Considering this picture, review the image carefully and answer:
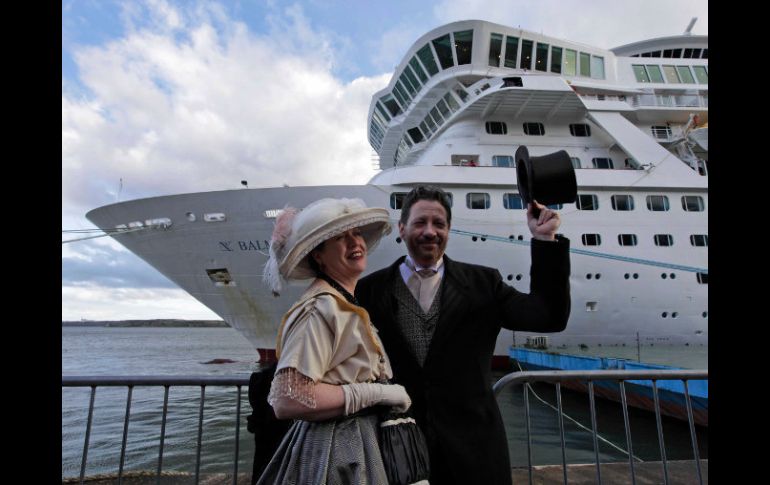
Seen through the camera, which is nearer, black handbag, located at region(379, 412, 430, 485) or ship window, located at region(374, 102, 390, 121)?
black handbag, located at region(379, 412, 430, 485)

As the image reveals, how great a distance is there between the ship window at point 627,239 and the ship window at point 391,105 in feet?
33.6

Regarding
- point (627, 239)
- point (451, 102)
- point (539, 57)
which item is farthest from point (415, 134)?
point (627, 239)

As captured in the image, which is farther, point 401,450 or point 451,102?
point 451,102

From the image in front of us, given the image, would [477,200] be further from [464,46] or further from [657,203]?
[464,46]

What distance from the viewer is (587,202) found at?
481 inches

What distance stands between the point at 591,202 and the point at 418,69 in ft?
26.2

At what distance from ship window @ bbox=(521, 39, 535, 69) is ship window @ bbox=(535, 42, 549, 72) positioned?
0.23 m

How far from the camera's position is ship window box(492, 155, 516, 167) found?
13.5 meters

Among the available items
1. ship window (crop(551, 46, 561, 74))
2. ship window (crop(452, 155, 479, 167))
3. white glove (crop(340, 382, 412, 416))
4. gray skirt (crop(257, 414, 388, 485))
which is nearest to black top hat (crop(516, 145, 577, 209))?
white glove (crop(340, 382, 412, 416))

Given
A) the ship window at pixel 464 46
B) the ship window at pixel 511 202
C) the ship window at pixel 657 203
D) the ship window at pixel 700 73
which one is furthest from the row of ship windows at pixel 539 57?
the ship window at pixel 511 202

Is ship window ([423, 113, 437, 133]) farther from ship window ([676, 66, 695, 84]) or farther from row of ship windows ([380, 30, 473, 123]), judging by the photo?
ship window ([676, 66, 695, 84])
